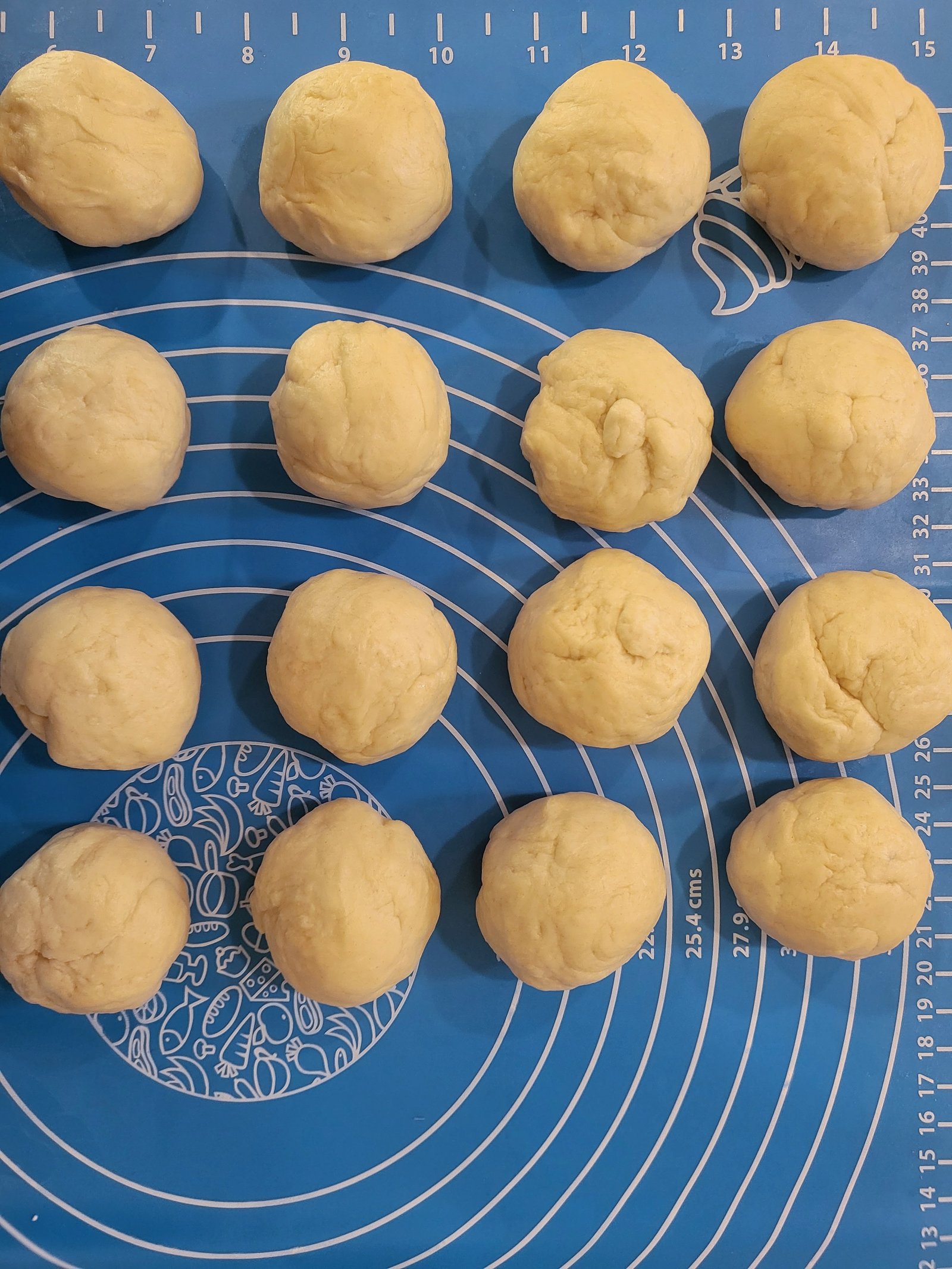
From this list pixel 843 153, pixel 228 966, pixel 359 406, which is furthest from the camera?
pixel 228 966

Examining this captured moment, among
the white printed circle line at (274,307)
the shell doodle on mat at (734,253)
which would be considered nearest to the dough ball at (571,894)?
the white printed circle line at (274,307)

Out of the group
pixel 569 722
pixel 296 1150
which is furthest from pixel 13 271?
pixel 296 1150

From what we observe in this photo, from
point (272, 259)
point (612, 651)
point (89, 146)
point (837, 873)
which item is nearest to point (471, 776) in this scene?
point (612, 651)

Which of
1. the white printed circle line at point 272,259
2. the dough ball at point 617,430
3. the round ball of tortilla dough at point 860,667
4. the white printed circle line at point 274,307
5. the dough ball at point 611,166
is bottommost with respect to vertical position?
the round ball of tortilla dough at point 860,667

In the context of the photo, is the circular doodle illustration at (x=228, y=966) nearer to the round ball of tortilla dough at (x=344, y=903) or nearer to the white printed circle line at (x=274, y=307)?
the round ball of tortilla dough at (x=344, y=903)

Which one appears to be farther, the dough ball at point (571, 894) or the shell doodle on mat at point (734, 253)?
the shell doodle on mat at point (734, 253)

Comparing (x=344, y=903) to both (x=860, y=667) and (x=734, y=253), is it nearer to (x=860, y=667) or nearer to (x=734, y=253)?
(x=860, y=667)
